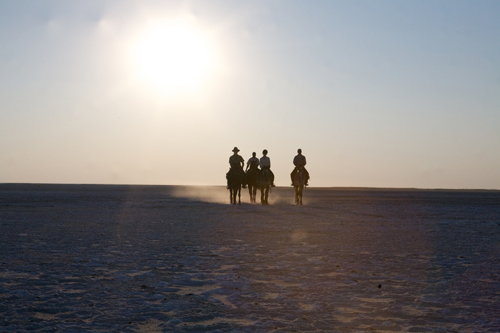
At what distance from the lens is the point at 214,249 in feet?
34.0

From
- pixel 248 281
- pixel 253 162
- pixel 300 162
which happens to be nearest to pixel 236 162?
A: pixel 253 162

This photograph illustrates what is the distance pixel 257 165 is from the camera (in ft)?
90.0

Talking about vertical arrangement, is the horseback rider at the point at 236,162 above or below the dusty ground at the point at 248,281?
above

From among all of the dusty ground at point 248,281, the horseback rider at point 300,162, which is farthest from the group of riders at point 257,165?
the dusty ground at point 248,281

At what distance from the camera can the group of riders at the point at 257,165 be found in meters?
26.6

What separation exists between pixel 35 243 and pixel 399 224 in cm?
1016

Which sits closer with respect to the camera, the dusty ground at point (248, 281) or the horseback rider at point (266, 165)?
the dusty ground at point (248, 281)

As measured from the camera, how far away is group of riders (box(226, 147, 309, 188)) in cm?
2662

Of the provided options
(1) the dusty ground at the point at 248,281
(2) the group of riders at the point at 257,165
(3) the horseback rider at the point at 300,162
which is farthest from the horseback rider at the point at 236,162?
(1) the dusty ground at the point at 248,281

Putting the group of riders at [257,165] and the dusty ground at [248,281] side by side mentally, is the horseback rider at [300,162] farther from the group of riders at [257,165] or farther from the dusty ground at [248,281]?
the dusty ground at [248,281]

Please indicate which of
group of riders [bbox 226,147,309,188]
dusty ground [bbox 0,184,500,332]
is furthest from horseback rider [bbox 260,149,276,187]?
dusty ground [bbox 0,184,500,332]

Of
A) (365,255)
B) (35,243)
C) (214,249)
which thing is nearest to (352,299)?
(365,255)

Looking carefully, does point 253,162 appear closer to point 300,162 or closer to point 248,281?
point 300,162

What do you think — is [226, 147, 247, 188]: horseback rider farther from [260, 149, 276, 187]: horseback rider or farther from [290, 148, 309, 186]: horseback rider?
[290, 148, 309, 186]: horseback rider
